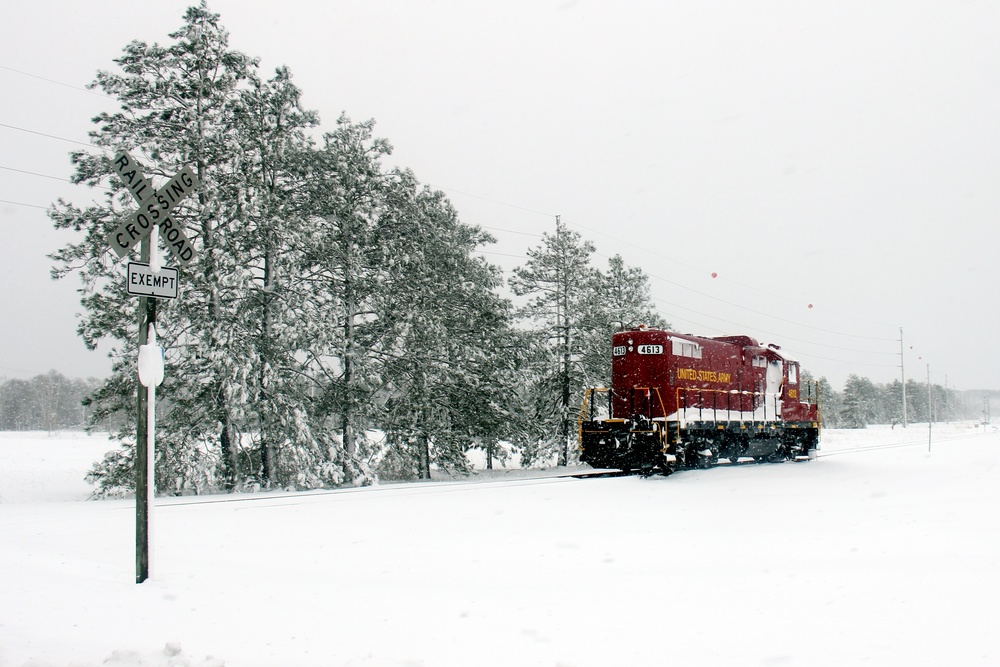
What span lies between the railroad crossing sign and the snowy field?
349cm

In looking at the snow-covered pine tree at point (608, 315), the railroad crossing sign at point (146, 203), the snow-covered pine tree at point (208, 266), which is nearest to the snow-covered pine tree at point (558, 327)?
the snow-covered pine tree at point (608, 315)

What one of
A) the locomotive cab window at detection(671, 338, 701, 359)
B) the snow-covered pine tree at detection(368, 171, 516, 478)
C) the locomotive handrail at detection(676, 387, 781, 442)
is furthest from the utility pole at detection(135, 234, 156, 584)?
the locomotive cab window at detection(671, 338, 701, 359)

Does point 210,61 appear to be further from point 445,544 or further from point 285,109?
point 445,544

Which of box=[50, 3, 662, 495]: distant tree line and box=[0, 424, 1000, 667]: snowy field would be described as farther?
box=[50, 3, 662, 495]: distant tree line

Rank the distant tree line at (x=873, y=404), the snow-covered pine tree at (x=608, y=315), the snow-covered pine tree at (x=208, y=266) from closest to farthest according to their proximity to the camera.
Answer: the snow-covered pine tree at (x=208, y=266), the snow-covered pine tree at (x=608, y=315), the distant tree line at (x=873, y=404)

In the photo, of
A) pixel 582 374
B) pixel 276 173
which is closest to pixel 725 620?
pixel 276 173

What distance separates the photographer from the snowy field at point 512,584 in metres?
5.31

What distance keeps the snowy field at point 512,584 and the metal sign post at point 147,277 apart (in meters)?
0.78

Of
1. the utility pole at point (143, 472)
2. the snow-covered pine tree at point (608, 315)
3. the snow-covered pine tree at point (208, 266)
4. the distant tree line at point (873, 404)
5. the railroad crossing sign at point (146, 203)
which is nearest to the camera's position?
the utility pole at point (143, 472)

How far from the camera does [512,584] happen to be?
7414mm

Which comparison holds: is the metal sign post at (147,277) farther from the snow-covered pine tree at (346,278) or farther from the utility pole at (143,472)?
the snow-covered pine tree at (346,278)

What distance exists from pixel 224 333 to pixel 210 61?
7.72 m

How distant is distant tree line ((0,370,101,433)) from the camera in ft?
390

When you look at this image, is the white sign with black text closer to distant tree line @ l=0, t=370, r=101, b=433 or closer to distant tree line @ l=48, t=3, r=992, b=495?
distant tree line @ l=48, t=3, r=992, b=495
